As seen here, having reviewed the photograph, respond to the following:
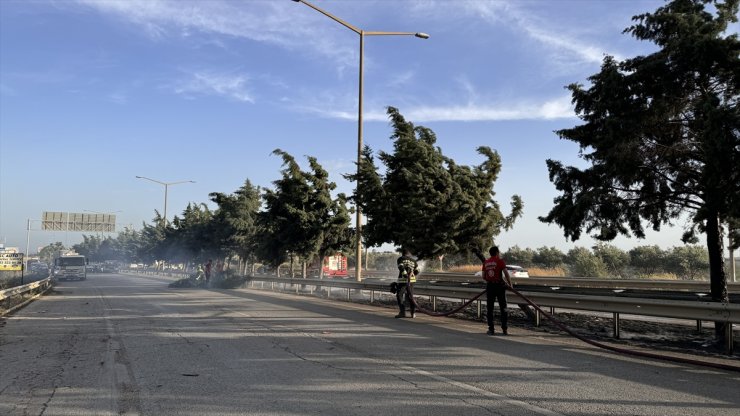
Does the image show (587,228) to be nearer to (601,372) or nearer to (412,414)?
(601,372)

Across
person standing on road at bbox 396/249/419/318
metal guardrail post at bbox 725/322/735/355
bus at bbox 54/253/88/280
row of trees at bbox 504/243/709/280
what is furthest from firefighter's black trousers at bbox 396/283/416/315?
bus at bbox 54/253/88/280

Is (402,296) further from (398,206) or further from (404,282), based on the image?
(398,206)

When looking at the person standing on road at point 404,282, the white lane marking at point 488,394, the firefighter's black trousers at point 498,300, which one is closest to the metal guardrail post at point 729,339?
the firefighter's black trousers at point 498,300

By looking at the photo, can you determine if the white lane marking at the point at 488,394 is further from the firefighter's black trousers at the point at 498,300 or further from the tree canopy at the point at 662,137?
the tree canopy at the point at 662,137

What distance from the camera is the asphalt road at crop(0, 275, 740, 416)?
545cm

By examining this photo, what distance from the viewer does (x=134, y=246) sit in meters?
91.4

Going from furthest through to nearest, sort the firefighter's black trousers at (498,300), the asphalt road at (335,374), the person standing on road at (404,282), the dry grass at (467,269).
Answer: the dry grass at (467,269) < the person standing on road at (404,282) < the firefighter's black trousers at (498,300) < the asphalt road at (335,374)

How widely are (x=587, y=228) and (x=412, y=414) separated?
24.9ft

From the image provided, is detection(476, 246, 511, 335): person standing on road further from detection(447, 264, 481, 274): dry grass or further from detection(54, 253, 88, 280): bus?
detection(54, 253, 88, 280): bus

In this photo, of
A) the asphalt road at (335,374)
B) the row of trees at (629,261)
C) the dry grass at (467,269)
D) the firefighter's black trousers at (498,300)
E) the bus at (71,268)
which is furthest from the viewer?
the dry grass at (467,269)

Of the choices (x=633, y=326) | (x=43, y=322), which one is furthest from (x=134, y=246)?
(x=633, y=326)

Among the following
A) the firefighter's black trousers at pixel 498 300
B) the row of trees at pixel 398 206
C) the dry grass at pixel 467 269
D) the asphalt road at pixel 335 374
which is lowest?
the asphalt road at pixel 335 374

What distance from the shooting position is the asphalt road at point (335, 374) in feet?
17.9

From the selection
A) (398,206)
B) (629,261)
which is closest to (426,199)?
(398,206)
